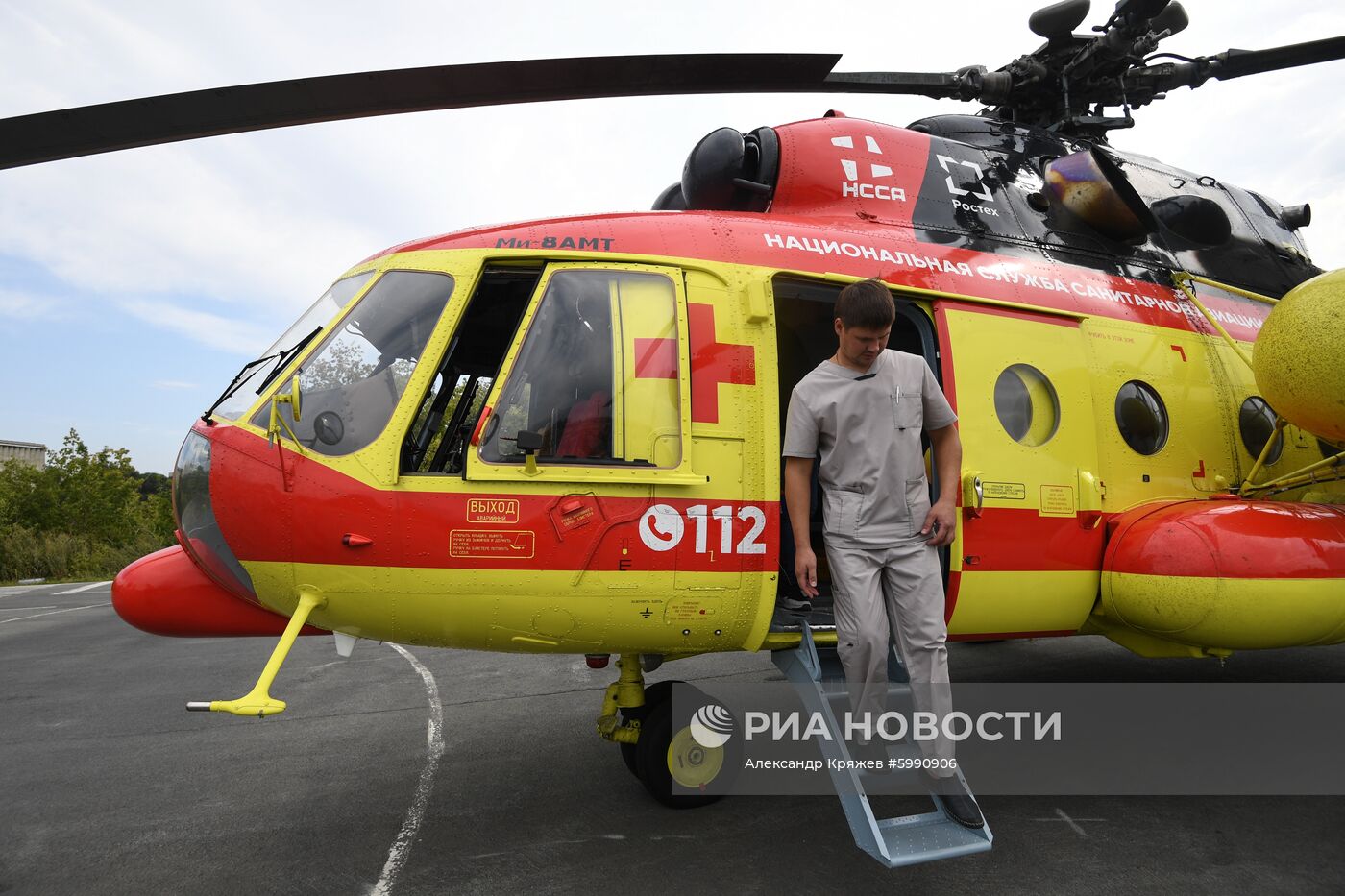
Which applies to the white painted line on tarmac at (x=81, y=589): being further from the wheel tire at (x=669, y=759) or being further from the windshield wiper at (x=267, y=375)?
the wheel tire at (x=669, y=759)

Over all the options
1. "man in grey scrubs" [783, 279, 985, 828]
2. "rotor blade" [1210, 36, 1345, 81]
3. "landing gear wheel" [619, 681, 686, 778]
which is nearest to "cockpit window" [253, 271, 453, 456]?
"man in grey scrubs" [783, 279, 985, 828]

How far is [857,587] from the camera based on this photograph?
2.94 metres

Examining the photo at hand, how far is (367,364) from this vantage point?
3340 mm

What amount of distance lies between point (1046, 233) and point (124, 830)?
19.3 feet

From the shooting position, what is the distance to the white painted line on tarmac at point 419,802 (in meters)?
3.31

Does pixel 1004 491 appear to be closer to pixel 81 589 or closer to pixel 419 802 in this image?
pixel 419 802

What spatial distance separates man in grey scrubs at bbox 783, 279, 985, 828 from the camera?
2.93 meters

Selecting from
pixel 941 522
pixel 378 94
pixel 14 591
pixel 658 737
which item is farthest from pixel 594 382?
pixel 14 591

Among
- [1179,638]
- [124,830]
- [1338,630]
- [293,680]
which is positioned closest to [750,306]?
[1179,638]

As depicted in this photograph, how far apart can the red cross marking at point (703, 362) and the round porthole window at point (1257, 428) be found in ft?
10.6

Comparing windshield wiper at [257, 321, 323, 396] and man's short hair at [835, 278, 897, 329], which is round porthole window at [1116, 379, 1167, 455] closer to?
man's short hair at [835, 278, 897, 329]

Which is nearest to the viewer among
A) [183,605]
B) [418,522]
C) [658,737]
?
[418,522]

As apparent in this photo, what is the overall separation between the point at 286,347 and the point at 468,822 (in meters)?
2.40

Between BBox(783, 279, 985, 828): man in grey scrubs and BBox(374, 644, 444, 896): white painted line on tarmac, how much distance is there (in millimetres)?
2060
